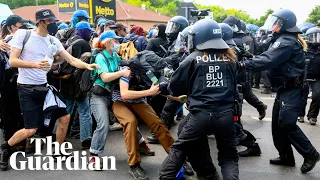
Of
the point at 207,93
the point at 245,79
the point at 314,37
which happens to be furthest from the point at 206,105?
the point at 314,37

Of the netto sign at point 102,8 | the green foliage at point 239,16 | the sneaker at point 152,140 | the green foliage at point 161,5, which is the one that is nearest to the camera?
the sneaker at point 152,140

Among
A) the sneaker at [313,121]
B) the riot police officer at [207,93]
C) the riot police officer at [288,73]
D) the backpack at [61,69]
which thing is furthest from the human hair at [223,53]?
the sneaker at [313,121]

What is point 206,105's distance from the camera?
3592 millimetres

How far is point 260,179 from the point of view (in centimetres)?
461

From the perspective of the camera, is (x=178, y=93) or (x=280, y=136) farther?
(x=280, y=136)

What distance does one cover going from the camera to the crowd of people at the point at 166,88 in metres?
3.65

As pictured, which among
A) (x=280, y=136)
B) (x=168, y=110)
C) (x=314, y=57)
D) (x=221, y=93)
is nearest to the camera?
(x=221, y=93)

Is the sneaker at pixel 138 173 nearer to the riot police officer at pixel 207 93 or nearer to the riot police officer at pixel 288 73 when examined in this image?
the riot police officer at pixel 207 93

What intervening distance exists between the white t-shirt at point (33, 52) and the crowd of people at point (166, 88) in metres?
0.01

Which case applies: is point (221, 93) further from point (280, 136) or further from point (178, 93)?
point (280, 136)

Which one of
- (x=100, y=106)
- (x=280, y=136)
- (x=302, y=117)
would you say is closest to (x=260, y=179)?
(x=280, y=136)

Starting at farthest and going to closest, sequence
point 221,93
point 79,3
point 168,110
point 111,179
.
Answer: point 79,3, point 168,110, point 111,179, point 221,93

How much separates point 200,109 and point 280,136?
72.3 inches

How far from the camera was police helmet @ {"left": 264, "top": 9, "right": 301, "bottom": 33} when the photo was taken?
4781mm
